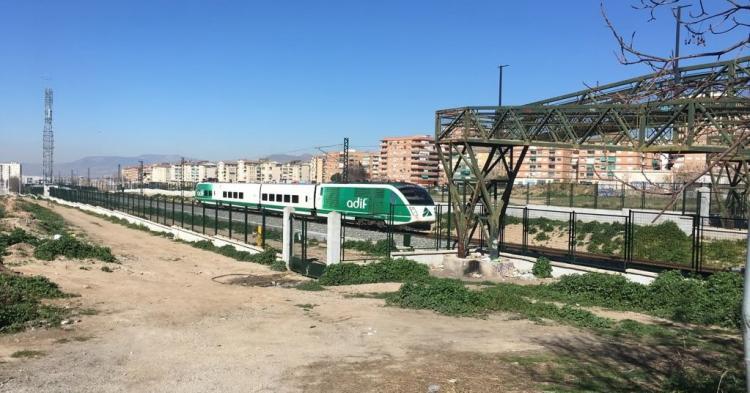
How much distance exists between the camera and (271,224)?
24812 millimetres

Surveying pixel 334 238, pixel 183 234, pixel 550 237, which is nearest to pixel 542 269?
pixel 334 238

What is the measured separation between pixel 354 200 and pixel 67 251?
16962 millimetres

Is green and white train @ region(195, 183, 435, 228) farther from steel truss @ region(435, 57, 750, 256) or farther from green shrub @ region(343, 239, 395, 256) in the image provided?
steel truss @ region(435, 57, 750, 256)

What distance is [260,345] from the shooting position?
30.7 feet

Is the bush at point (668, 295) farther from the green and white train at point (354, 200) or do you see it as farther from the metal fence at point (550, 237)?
the green and white train at point (354, 200)

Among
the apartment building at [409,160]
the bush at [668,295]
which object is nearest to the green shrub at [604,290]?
the bush at [668,295]

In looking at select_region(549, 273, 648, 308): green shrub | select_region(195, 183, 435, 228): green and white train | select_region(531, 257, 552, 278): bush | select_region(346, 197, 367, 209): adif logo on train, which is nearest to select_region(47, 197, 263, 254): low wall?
select_region(195, 183, 435, 228): green and white train

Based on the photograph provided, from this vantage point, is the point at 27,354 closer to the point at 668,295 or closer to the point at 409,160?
the point at 668,295

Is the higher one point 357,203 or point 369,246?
point 357,203

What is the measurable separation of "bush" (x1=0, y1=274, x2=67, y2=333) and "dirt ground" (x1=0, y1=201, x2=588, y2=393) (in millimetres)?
507

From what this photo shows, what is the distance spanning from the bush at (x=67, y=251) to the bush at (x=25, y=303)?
6.14 m

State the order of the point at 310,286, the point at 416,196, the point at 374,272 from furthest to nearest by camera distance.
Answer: the point at 416,196 < the point at 374,272 < the point at 310,286

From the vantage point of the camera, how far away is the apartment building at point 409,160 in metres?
172

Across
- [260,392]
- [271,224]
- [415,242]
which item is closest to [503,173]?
[415,242]
